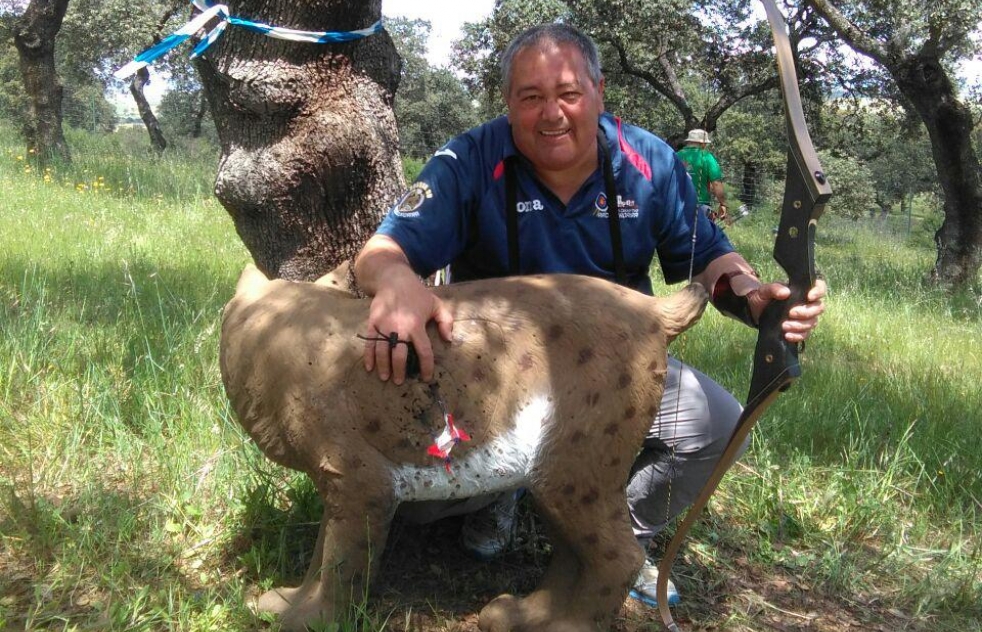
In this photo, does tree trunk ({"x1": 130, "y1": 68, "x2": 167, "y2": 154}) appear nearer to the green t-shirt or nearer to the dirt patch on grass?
the green t-shirt

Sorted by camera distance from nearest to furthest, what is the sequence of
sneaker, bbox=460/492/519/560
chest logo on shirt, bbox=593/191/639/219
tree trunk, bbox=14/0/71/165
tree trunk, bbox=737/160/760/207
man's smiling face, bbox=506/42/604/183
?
man's smiling face, bbox=506/42/604/183
chest logo on shirt, bbox=593/191/639/219
sneaker, bbox=460/492/519/560
tree trunk, bbox=14/0/71/165
tree trunk, bbox=737/160/760/207

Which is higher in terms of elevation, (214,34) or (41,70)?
(41,70)

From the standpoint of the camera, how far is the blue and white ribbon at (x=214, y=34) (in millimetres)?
2705

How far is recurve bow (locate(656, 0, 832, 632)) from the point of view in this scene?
6.67 ft

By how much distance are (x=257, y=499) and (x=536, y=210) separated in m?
1.44

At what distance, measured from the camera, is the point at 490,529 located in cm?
283

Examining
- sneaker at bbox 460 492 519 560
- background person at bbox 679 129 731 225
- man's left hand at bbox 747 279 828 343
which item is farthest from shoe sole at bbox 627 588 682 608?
background person at bbox 679 129 731 225

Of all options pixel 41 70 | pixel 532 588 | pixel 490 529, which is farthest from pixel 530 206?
pixel 41 70

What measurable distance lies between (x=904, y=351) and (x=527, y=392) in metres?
4.57

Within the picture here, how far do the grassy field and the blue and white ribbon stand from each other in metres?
1.35

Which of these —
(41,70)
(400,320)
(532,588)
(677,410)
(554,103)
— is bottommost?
(532,588)

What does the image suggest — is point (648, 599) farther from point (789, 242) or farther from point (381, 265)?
point (381, 265)

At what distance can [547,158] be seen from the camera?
251 centimetres

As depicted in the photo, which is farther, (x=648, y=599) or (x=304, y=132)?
(x=304, y=132)
